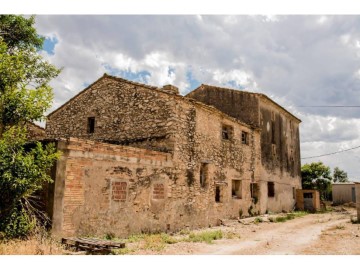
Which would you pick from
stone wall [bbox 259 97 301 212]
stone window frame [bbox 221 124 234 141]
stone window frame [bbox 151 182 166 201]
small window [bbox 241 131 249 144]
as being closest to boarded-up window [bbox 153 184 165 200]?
stone window frame [bbox 151 182 166 201]

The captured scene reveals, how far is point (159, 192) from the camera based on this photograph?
1297 cm

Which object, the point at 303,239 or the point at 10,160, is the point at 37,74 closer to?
the point at 10,160

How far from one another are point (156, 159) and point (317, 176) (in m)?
27.3

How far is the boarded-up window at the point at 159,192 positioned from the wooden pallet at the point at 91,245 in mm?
4051

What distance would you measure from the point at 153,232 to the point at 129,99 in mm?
5979

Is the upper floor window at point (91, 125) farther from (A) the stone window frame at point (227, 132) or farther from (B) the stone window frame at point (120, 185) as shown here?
(A) the stone window frame at point (227, 132)

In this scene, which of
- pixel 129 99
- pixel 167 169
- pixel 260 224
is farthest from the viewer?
pixel 260 224

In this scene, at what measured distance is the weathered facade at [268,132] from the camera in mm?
21562

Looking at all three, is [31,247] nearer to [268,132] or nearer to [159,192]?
[159,192]

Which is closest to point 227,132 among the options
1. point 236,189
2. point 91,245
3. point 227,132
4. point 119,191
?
point 227,132

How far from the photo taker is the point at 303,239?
1173cm

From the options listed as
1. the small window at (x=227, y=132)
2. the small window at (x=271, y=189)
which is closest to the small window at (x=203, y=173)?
the small window at (x=227, y=132)

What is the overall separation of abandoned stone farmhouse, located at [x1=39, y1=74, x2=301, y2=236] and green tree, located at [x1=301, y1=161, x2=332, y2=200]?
523 inches

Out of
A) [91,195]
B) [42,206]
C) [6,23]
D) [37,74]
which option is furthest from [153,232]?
[6,23]
